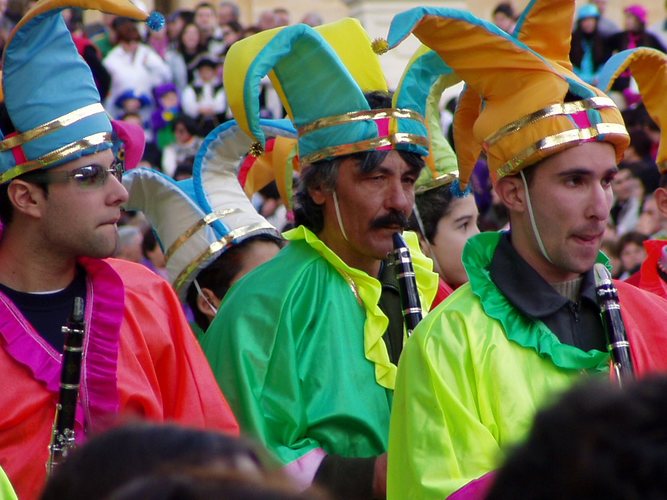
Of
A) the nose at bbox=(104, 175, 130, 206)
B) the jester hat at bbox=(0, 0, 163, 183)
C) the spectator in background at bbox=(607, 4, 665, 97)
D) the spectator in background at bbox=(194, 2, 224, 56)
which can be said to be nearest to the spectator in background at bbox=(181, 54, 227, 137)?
the spectator in background at bbox=(194, 2, 224, 56)

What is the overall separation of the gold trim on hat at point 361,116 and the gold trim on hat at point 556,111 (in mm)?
988

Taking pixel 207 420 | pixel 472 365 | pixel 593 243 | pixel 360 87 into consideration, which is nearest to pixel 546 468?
pixel 472 365

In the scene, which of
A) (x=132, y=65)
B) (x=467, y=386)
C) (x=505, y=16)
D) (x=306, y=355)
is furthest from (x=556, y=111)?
(x=505, y=16)

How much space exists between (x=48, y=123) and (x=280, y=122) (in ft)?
5.17

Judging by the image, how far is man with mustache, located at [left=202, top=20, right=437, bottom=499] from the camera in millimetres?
4578

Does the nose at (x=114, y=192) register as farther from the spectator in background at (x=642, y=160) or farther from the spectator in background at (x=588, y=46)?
the spectator in background at (x=588, y=46)

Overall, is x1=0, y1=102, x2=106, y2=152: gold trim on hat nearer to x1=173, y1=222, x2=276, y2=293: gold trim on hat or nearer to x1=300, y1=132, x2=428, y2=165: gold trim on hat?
x1=300, y1=132, x2=428, y2=165: gold trim on hat

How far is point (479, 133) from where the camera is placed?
422 cm

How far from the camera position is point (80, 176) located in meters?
4.40

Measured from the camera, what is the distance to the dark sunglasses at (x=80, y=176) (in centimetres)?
440

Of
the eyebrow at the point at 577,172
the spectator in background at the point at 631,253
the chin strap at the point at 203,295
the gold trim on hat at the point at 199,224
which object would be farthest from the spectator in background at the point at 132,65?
the eyebrow at the point at 577,172

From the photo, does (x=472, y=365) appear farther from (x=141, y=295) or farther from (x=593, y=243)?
(x=141, y=295)

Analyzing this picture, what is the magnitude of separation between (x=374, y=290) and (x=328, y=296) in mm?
168

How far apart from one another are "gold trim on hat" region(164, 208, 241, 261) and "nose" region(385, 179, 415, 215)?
123 cm
